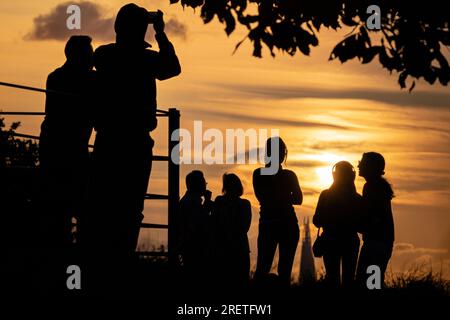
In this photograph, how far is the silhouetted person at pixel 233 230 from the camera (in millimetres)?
12438

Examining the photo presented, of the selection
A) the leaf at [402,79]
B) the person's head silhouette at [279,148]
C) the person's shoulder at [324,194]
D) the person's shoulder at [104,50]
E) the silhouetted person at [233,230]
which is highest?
the person's shoulder at [104,50]

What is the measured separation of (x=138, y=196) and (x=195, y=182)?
11.1ft

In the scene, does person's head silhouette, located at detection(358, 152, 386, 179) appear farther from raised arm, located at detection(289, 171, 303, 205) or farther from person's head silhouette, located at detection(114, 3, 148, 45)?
person's head silhouette, located at detection(114, 3, 148, 45)

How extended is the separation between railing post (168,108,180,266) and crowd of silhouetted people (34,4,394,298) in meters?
0.10

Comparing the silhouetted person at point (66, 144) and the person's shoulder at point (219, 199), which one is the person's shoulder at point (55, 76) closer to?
the silhouetted person at point (66, 144)

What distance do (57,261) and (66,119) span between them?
1625 millimetres

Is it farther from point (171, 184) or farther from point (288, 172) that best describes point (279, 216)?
point (171, 184)

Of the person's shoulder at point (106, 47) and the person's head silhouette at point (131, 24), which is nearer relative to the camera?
the person's head silhouette at point (131, 24)

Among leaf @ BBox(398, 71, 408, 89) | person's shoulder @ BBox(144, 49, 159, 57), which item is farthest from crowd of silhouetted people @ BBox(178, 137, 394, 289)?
person's shoulder @ BBox(144, 49, 159, 57)

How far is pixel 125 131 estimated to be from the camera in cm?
923

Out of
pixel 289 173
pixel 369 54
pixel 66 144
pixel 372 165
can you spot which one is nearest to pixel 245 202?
pixel 289 173

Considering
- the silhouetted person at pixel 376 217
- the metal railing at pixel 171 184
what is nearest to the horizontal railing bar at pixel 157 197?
the metal railing at pixel 171 184
